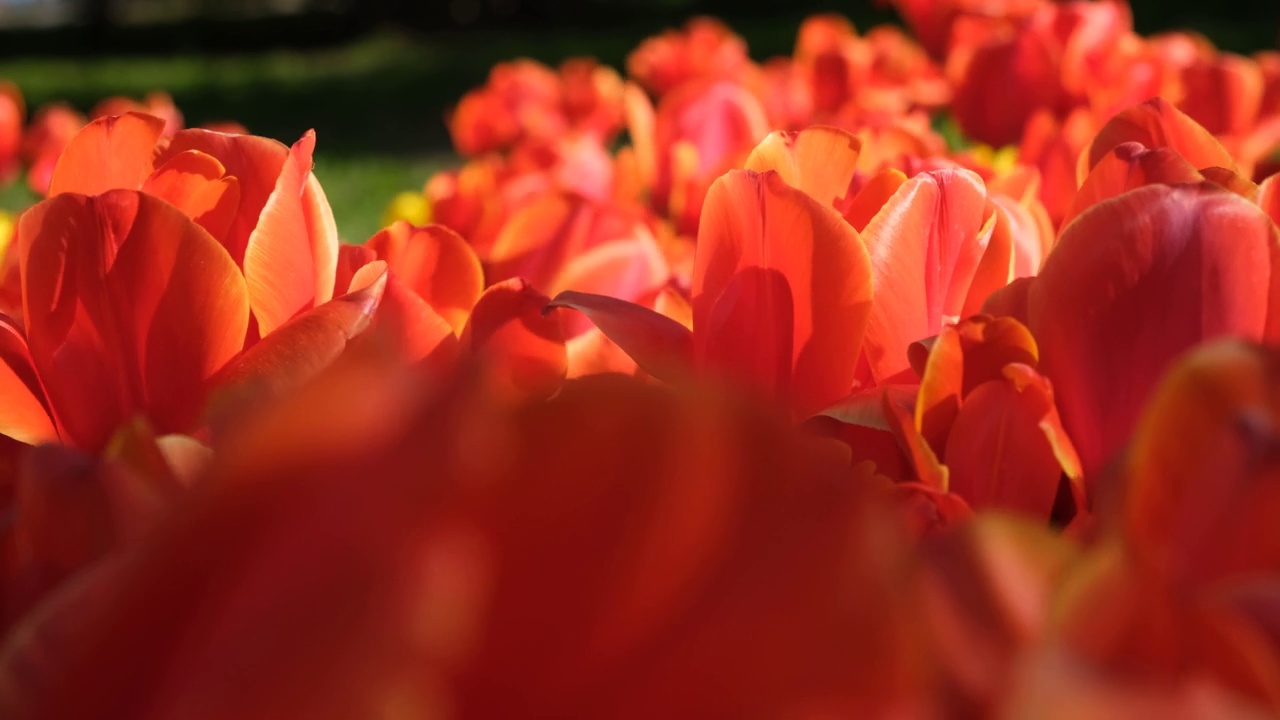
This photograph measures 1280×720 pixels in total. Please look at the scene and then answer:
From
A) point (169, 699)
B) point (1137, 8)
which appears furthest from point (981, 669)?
point (1137, 8)

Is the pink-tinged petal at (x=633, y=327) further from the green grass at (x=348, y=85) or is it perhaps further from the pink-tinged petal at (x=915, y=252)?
the green grass at (x=348, y=85)

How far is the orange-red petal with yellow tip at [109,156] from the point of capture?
604 mm

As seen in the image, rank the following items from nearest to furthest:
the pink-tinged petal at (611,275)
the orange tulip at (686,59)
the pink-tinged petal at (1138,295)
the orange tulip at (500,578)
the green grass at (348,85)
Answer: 1. the orange tulip at (500,578)
2. the pink-tinged petal at (1138,295)
3. the pink-tinged petal at (611,275)
4. the orange tulip at (686,59)
5. the green grass at (348,85)

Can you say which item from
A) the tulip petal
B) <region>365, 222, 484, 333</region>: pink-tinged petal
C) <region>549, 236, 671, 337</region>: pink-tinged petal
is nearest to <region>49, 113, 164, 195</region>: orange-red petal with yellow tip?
<region>365, 222, 484, 333</region>: pink-tinged petal

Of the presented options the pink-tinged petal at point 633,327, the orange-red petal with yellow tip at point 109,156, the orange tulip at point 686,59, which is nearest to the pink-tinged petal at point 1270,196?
the pink-tinged petal at point 633,327

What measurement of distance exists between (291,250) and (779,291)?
21cm

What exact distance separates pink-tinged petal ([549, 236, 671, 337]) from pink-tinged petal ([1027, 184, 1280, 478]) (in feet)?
0.86

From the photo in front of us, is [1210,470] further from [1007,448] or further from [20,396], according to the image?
[20,396]

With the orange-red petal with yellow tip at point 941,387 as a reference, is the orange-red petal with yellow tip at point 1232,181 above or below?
above

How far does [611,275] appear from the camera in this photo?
2.41 ft

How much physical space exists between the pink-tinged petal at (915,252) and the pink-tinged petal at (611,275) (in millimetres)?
177

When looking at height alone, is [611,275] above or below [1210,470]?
below

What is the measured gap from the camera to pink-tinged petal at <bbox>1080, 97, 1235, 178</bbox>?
68cm


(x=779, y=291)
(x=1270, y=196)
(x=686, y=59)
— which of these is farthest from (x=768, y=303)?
(x=686, y=59)
